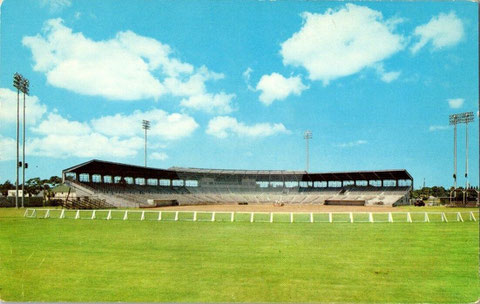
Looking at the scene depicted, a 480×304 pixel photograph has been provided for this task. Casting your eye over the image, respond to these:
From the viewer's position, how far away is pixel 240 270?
826cm

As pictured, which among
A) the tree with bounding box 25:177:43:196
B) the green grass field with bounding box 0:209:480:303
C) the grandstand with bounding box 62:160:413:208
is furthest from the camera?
the tree with bounding box 25:177:43:196

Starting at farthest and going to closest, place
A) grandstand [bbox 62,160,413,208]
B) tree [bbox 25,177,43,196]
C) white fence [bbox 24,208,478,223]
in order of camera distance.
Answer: tree [bbox 25,177,43,196], grandstand [bbox 62,160,413,208], white fence [bbox 24,208,478,223]

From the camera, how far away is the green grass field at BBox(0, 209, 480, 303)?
6895mm

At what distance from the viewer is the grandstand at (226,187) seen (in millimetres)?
47312

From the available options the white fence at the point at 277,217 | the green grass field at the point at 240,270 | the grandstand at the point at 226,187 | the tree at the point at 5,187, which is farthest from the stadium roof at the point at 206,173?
the green grass field at the point at 240,270

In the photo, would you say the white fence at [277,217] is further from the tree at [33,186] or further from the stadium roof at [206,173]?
the tree at [33,186]

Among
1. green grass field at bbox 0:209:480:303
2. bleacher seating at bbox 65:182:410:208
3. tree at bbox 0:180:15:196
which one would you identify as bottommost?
bleacher seating at bbox 65:182:410:208

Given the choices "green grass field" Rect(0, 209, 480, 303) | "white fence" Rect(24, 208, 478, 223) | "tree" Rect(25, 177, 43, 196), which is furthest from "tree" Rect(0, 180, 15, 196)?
"green grass field" Rect(0, 209, 480, 303)

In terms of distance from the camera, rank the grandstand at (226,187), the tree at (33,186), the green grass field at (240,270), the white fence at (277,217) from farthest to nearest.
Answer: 1. the tree at (33,186)
2. the grandstand at (226,187)
3. the white fence at (277,217)
4. the green grass field at (240,270)

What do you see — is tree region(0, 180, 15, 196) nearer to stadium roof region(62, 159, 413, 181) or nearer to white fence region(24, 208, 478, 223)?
stadium roof region(62, 159, 413, 181)

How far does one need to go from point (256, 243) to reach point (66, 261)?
226 inches

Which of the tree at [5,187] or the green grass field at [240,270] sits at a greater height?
the green grass field at [240,270]

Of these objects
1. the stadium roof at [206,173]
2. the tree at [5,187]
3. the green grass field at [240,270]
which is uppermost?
the stadium roof at [206,173]

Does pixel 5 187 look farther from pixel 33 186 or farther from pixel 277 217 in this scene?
pixel 277 217
